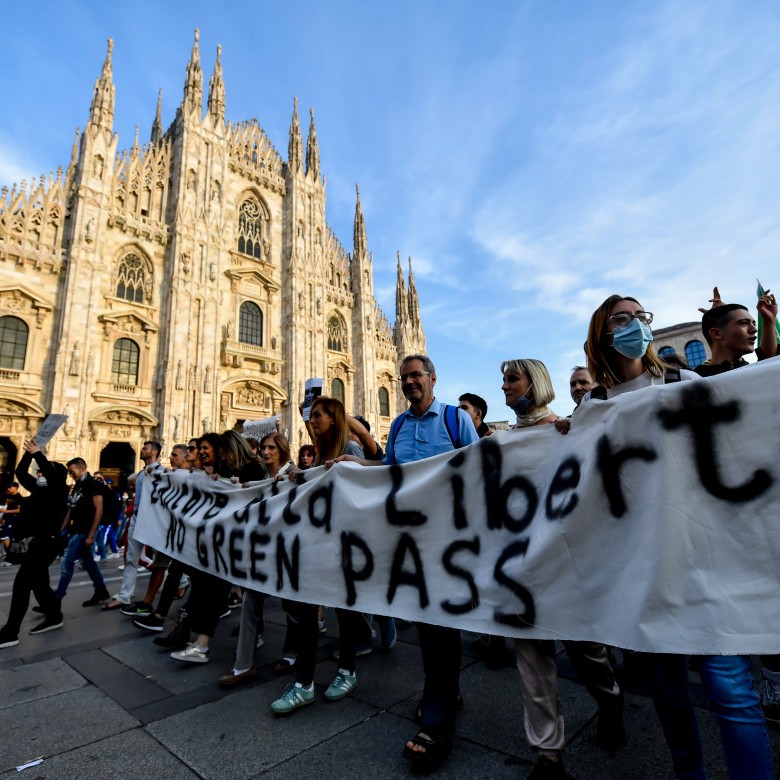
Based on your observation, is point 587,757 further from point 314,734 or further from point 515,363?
point 515,363

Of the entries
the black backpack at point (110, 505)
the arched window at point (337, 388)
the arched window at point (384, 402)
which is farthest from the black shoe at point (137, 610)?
the arched window at point (384, 402)

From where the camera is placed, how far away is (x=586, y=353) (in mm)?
2299

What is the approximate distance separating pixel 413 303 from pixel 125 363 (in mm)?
→ 20887

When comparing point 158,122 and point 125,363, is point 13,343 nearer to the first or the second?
point 125,363

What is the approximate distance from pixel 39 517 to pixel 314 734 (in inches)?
155

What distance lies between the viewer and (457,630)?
2.47m

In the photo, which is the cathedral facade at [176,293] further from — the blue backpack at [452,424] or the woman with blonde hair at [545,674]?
the woman with blonde hair at [545,674]

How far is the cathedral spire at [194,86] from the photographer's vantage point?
2397 cm

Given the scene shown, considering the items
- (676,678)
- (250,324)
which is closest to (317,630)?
(676,678)

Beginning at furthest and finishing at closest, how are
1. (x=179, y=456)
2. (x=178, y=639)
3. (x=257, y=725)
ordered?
(x=179, y=456)
(x=178, y=639)
(x=257, y=725)

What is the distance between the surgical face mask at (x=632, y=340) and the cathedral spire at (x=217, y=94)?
95.4 feet

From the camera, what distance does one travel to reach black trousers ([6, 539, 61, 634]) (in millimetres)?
4309

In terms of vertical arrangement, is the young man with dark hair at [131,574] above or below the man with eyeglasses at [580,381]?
below

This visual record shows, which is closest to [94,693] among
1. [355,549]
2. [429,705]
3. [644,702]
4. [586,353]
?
[355,549]
